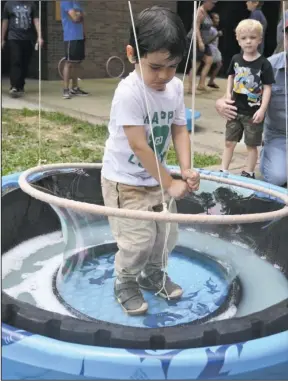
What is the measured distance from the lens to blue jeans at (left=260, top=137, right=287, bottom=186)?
9.93 ft

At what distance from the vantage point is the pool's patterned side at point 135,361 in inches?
50.0

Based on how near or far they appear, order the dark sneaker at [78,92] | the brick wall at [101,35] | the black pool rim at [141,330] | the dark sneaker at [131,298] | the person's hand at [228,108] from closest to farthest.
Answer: the black pool rim at [141,330] → the dark sneaker at [131,298] → the person's hand at [228,108] → the dark sneaker at [78,92] → the brick wall at [101,35]

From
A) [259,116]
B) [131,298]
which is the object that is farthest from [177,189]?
[259,116]

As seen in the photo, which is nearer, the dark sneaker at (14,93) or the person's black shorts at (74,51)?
the person's black shorts at (74,51)

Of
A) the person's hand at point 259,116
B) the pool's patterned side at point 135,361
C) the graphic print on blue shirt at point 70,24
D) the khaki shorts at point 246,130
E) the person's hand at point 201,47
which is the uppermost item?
the graphic print on blue shirt at point 70,24

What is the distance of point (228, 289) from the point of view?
2096mm

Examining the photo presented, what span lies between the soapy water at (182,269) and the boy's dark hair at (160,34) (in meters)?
0.74

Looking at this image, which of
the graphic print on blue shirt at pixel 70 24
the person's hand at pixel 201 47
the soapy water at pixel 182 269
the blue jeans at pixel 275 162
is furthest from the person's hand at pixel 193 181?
the person's hand at pixel 201 47

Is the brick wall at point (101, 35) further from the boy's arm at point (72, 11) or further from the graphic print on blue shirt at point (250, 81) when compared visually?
the graphic print on blue shirt at point (250, 81)

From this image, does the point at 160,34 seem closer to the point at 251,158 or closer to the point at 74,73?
the point at 251,158

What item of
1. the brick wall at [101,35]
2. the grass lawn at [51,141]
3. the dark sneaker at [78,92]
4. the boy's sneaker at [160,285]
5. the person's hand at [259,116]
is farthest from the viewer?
the brick wall at [101,35]

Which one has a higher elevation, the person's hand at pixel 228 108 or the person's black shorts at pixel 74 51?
the person's black shorts at pixel 74 51

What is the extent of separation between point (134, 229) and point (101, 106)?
4.61 metres

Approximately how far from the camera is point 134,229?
1749 mm
